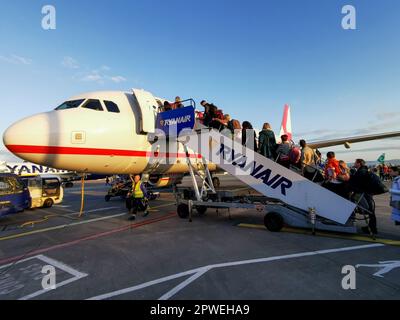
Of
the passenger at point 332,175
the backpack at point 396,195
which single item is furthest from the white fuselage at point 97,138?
the backpack at point 396,195

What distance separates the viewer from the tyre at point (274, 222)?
24.4 ft

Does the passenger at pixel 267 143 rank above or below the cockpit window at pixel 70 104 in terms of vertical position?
below

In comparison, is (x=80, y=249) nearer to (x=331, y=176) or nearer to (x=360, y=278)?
(x=360, y=278)

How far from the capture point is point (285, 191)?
7344mm

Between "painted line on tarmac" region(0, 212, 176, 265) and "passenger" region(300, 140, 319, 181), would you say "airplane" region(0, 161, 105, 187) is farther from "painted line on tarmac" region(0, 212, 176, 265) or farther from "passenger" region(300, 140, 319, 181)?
"passenger" region(300, 140, 319, 181)

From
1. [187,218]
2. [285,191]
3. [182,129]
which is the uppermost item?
[182,129]

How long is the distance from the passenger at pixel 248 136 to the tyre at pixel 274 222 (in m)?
2.45

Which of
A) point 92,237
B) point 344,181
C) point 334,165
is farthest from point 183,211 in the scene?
point 344,181

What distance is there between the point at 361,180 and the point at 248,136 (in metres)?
3.65

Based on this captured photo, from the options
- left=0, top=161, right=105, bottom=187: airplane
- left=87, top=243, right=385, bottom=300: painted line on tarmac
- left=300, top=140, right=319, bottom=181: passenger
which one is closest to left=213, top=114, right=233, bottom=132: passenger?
left=300, top=140, right=319, bottom=181: passenger

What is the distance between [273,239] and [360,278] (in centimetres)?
261

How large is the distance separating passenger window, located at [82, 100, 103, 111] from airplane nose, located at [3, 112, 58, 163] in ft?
5.05

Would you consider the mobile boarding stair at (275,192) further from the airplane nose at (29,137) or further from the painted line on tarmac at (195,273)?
the airplane nose at (29,137)
